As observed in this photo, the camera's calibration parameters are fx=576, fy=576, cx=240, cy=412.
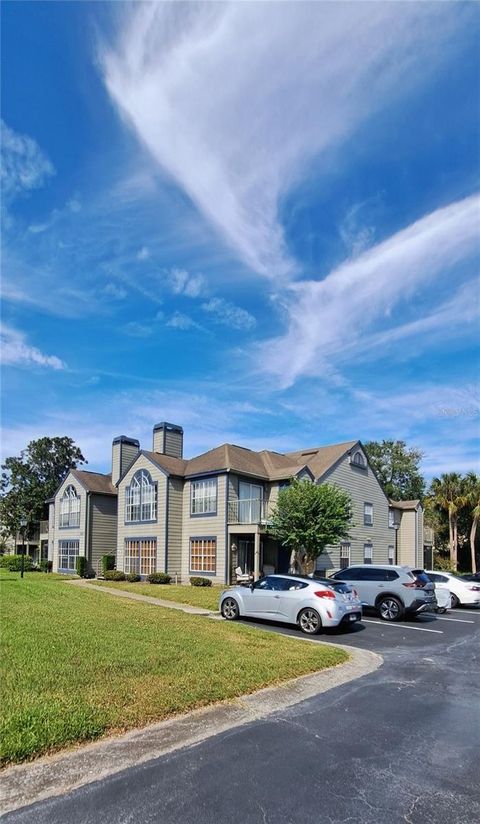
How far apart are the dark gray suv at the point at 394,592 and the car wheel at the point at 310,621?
3734mm

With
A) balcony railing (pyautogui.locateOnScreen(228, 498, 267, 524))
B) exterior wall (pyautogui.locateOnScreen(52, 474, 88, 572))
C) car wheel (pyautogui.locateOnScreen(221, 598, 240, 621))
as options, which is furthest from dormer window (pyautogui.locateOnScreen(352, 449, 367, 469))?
car wheel (pyautogui.locateOnScreen(221, 598, 240, 621))

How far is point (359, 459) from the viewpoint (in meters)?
34.1

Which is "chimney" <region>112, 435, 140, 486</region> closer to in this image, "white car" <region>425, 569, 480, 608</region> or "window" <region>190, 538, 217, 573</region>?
"window" <region>190, 538, 217, 573</region>

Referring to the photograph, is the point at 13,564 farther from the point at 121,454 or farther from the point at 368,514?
the point at 368,514

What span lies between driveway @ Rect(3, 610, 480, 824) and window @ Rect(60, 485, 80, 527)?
31295 mm

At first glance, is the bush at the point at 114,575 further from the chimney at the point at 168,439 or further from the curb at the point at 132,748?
the curb at the point at 132,748

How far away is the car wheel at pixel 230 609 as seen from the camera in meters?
14.5

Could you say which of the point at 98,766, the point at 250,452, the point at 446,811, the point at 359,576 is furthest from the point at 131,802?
the point at 250,452

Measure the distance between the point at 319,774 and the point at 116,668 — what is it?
3.62m

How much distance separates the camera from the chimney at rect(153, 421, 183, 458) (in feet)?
111

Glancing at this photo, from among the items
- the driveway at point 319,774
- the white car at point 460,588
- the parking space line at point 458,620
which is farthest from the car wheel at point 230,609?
the white car at point 460,588

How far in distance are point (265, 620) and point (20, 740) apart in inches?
388

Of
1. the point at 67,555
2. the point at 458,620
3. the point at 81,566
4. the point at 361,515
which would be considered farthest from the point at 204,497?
the point at 458,620

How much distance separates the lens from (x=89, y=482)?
36.4 meters
